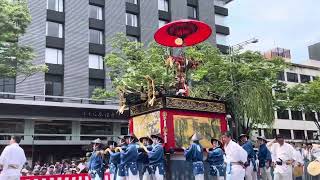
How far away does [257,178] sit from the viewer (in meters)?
13.9

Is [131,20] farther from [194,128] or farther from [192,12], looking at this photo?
[194,128]

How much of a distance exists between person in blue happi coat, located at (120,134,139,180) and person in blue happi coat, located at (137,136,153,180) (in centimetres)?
24

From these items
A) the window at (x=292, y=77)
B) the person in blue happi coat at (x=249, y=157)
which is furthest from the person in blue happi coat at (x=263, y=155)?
the window at (x=292, y=77)

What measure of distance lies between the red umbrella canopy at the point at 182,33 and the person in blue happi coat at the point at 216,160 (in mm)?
3884

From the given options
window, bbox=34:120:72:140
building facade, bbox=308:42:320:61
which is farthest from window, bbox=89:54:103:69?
building facade, bbox=308:42:320:61

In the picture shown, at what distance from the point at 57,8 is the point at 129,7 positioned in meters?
7.03

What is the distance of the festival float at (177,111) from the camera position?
12.2m

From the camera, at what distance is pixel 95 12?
36.5 meters

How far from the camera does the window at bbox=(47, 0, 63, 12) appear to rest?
34000 mm

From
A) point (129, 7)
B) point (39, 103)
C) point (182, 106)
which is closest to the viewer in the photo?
point (182, 106)

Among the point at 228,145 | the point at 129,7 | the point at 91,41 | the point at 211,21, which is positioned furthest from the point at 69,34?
the point at 228,145

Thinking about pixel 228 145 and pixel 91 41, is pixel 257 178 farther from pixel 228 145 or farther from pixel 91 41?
pixel 91 41

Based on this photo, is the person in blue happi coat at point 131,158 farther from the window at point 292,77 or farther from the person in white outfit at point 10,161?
the window at point 292,77

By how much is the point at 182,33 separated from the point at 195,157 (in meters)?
4.78
